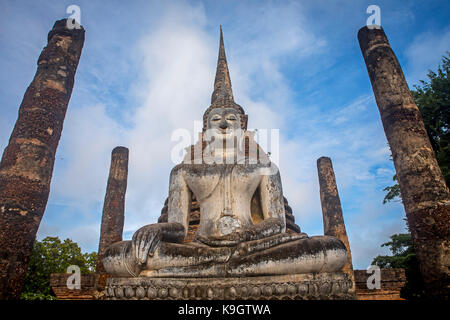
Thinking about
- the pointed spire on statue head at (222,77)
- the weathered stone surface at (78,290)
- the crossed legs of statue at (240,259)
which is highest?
the pointed spire on statue head at (222,77)

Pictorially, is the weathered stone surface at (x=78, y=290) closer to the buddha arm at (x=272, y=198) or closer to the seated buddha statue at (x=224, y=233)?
the seated buddha statue at (x=224, y=233)

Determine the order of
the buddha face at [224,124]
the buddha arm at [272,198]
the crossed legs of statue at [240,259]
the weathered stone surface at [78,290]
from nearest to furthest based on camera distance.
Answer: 1. the crossed legs of statue at [240,259]
2. the buddha arm at [272,198]
3. the buddha face at [224,124]
4. the weathered stone surface at [78,290]

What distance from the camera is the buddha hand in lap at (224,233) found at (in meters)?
2.67

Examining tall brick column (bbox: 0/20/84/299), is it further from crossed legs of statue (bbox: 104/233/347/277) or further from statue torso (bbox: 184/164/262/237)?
statue torso (bbox: 184/164/262/237)

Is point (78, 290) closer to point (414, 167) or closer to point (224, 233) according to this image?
point (224, 233)

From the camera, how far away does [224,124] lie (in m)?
4.21

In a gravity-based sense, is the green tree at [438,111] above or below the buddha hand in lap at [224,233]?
above

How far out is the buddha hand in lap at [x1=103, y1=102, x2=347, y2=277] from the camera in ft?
8.75

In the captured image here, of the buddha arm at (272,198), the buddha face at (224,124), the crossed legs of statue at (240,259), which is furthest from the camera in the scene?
the buddha face at (224,124)

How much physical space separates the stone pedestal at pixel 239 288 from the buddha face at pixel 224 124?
2095 millimetres

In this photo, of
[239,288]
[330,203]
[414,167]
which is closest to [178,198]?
[239,288]

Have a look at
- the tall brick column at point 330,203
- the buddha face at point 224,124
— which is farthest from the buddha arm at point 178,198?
the tall brick column at point 330,203
